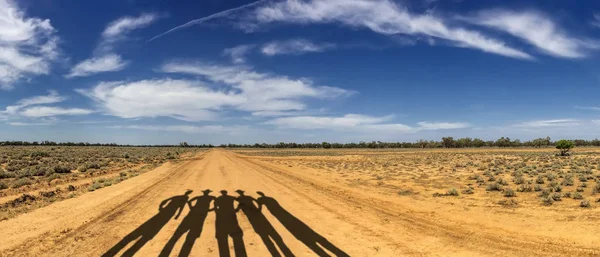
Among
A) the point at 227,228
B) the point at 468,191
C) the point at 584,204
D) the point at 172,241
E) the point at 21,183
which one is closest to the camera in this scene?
the point at 172,241

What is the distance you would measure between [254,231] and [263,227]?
1.45 ft

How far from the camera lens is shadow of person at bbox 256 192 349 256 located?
7.14 metres

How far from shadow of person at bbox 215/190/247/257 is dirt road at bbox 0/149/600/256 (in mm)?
23

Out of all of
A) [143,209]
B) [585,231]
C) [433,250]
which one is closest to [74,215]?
[143,209]

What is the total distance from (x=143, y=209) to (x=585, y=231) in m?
12.4

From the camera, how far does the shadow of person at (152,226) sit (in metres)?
7.13

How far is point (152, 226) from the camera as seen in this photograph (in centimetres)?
894

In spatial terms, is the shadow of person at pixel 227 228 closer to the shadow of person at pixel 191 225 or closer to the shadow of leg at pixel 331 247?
the shadow of person at pixel 191 225

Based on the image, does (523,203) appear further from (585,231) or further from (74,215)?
(74,215)

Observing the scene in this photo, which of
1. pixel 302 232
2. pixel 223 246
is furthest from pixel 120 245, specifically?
pixel 302 232

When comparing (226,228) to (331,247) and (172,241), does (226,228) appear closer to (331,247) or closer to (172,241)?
(172,241)

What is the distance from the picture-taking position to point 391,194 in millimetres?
15594

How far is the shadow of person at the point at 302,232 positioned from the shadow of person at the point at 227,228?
1140 mm

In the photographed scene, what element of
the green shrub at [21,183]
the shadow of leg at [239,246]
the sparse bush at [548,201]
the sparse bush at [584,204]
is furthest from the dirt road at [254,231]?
the green shrub at [21,183]
